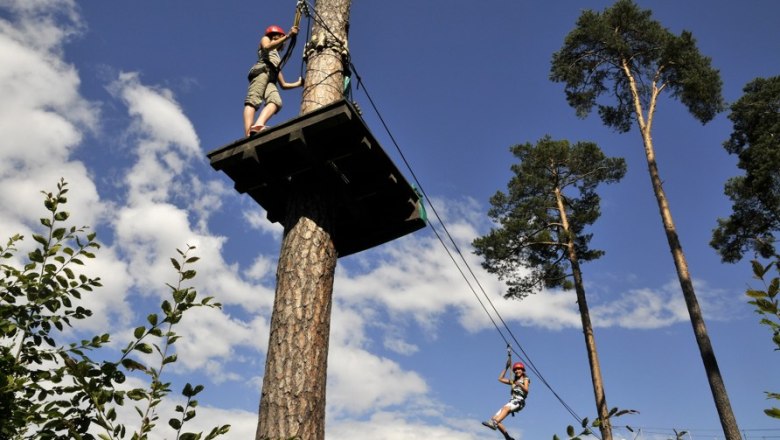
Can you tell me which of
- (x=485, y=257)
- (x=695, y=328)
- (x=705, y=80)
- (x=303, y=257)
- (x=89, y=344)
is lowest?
(x=89, y=344)

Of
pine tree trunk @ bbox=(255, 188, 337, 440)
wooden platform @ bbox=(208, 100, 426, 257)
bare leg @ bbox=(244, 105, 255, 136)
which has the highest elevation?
bare leg @ bbox=(244, 105, 255, 136)

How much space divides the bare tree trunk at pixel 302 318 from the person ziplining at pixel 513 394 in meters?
6.98

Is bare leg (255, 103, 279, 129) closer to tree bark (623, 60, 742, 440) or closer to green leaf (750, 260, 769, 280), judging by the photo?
green leaf (750, 260, 769, 280)

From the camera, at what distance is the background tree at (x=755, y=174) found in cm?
1753

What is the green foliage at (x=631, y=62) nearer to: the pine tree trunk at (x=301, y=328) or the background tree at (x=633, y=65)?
the background tree at (x=633, y=65)

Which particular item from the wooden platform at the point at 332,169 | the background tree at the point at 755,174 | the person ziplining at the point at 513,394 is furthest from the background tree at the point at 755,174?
the wooden platform at the point at 332,169

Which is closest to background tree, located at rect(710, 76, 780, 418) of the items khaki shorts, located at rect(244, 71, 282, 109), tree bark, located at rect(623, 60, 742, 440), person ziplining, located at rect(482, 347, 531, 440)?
tree bark, located at rect(623, 60, 742, 440)

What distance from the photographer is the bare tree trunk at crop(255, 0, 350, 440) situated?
3.21m

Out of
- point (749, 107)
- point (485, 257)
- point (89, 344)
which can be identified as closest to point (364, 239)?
point (89, 344)

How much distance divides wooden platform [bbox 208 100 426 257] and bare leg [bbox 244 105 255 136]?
55cm

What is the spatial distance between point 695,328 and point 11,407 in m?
13.3

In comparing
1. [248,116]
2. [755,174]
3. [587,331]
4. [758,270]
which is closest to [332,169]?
[248,116]

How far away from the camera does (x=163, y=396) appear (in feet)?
5.98

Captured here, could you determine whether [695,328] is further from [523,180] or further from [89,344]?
[89,344]
